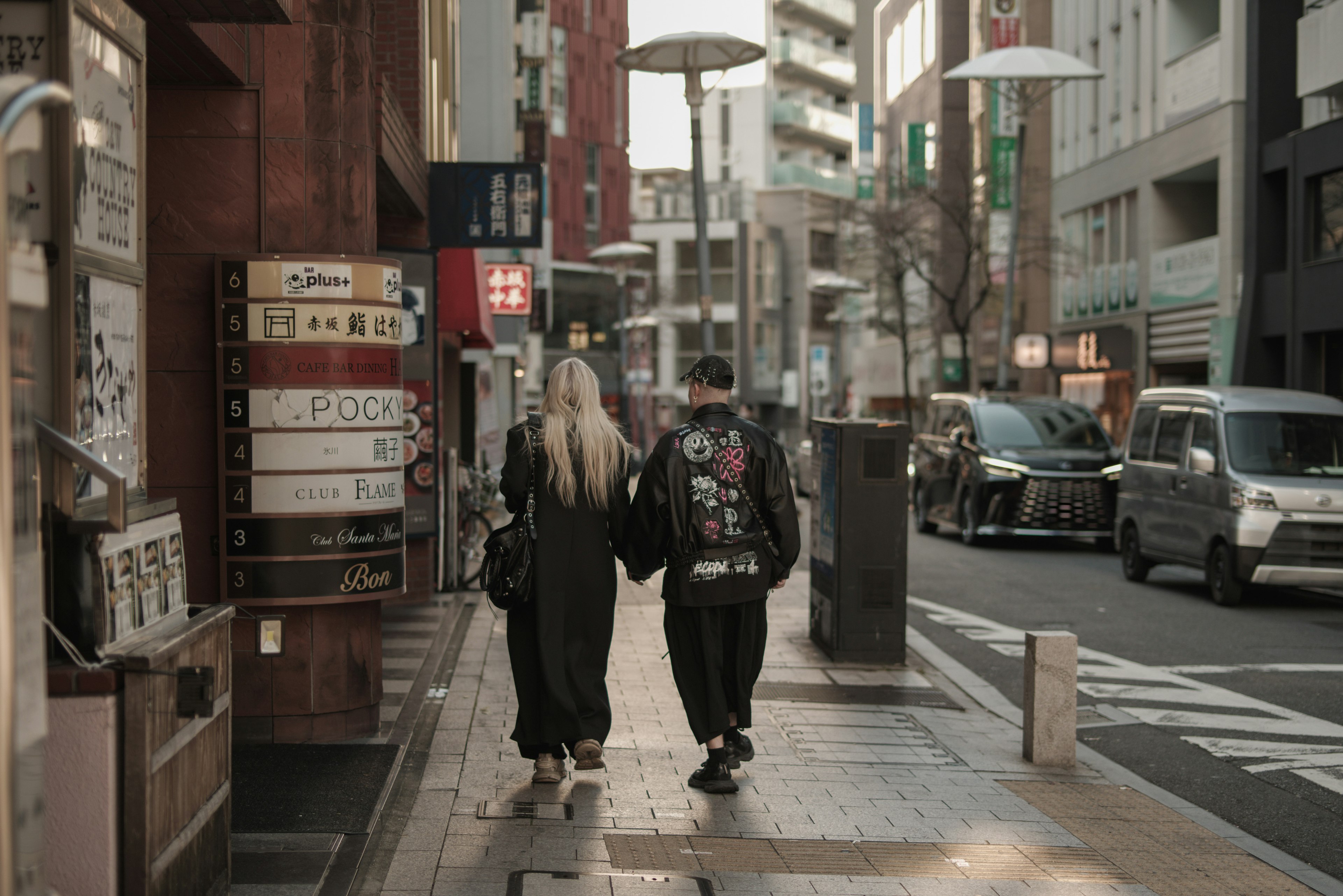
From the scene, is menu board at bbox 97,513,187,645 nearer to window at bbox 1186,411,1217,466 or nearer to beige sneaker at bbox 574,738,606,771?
beige sneaker at bbox 574,738,606,771

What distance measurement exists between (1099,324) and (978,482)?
16.6 m

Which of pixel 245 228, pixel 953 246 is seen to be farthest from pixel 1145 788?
pixel 953 246

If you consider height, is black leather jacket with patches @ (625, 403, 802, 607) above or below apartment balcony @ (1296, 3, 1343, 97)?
below

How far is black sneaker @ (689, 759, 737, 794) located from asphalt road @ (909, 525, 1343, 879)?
7.49 ft

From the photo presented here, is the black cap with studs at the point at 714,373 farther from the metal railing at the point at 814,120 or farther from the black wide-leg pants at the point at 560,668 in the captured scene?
the metal railing at the point at 814,120

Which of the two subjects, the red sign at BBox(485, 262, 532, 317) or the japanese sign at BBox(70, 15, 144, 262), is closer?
the japanese sign at BBox(70, 15, 144, 262)

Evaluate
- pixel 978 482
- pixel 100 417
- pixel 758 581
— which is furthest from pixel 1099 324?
pixel 100 417

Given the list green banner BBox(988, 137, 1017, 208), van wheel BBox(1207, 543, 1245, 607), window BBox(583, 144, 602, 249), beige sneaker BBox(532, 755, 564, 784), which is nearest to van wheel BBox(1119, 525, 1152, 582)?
van wheel BBox(1207, 543, 1245, 607)

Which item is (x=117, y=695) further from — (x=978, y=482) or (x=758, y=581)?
(x=978, y=482)

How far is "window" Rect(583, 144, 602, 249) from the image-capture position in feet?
217

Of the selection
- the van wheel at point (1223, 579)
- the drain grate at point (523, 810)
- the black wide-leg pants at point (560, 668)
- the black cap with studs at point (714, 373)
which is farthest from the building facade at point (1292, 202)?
the drain grate at point (523, 810)

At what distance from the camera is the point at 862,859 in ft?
17.2

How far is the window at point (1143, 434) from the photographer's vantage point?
15.7m

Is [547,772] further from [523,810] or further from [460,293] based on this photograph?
[460,293]
